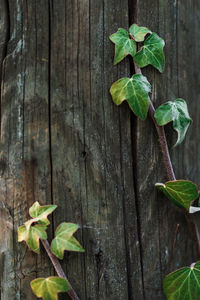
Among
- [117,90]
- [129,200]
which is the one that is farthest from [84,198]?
[117,90]

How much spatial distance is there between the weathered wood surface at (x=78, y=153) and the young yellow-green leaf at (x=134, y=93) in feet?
0.19

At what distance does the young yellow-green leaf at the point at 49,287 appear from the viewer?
1.59m

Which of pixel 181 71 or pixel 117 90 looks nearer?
pixel 117 90

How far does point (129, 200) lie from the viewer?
1.77 m

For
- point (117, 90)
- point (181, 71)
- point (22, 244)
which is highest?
point (181, 71)

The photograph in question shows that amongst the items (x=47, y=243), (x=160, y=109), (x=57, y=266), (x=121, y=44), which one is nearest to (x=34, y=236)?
(x=47, y=243)

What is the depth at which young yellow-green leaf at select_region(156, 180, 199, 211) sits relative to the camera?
1.71m

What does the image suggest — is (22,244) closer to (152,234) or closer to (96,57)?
(152,234)

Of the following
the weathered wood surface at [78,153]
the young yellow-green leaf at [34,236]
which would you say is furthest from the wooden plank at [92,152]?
the young yellow-green leaf at [34,236]

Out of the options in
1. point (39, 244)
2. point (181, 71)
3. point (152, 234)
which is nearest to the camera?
point (39, 244)

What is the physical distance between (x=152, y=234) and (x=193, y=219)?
256 mm

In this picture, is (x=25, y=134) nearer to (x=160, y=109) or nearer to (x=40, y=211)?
(x=40, y=211)

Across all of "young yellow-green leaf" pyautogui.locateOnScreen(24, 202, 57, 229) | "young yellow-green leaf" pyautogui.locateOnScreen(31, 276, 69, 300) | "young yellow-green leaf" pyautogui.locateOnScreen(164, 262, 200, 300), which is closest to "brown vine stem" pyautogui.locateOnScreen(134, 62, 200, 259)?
"young yellow-green leaf" pyautogui.locateOnScreen(164, 262, 200, 300)

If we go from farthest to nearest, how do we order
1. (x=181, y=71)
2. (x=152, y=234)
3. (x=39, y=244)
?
(x=181, y=71)
(x=152, y=234)
(x=39, y=244)
